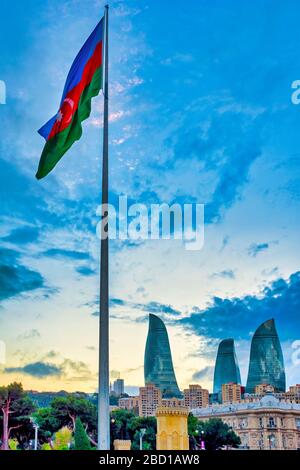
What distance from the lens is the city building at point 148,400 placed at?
2655 inches

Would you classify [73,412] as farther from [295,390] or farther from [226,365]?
[226,365]

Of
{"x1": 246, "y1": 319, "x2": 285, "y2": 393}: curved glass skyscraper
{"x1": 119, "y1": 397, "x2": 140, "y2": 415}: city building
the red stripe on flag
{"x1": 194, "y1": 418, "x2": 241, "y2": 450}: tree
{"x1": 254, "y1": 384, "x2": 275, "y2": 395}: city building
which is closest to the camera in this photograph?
the red stripe on flag

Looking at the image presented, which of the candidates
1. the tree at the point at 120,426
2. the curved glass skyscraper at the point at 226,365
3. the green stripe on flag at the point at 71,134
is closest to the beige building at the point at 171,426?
the tree at the point at 120,426

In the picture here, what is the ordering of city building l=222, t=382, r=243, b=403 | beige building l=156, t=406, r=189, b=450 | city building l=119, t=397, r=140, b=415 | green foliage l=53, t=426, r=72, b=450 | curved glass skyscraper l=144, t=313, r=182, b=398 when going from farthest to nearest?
curved glass skyscraper l=144, t=313, r=182, b=398
city building l=222, t=382, r=243, b=403
city building l=119, t=397, r=140, b=415
green foliage l=53, t=426, r=72, b=450
beige building l=156, t=406, r=189, b=450

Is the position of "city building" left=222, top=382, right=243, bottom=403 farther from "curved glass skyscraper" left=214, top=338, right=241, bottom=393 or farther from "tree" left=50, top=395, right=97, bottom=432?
"tree" left=50, top=395, right=97, bottom=432

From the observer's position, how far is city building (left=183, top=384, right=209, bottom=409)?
70125mm

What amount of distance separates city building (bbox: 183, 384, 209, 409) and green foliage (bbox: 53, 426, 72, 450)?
1234 inches

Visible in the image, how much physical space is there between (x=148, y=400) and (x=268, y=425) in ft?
64.3

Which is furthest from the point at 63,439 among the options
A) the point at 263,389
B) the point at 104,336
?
the point at 263,389

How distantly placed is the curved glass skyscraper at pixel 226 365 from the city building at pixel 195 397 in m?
19.6

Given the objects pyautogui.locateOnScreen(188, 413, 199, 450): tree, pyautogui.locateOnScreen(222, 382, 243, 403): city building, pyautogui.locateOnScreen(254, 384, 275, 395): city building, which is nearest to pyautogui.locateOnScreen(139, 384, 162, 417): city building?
pyautogui.locateOnScreen(222, 382, 243, 403): city building
